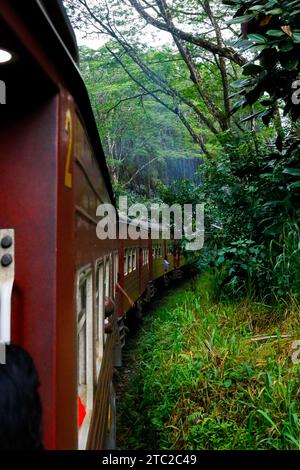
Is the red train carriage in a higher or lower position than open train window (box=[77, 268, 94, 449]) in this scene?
higher

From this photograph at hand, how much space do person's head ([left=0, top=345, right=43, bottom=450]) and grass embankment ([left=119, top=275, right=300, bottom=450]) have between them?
257 centimetres

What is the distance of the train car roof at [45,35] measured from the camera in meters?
1.04

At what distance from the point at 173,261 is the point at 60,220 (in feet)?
55.6

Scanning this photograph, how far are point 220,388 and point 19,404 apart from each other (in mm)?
3491

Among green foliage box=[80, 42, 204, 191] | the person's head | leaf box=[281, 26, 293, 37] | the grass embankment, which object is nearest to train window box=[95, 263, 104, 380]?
the grass embankment

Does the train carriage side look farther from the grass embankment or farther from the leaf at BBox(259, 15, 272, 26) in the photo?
the leaf at BBox(259, 15, 272, 26)

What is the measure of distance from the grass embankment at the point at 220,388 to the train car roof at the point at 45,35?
279cm

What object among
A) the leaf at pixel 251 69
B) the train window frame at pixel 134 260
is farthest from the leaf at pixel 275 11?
the train window frame at pixel 134 260

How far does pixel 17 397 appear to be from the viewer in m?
0.98

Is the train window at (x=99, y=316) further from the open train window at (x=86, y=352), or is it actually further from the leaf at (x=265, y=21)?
the leaf at (x=265, y=21)

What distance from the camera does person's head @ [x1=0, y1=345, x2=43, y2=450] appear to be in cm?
94
